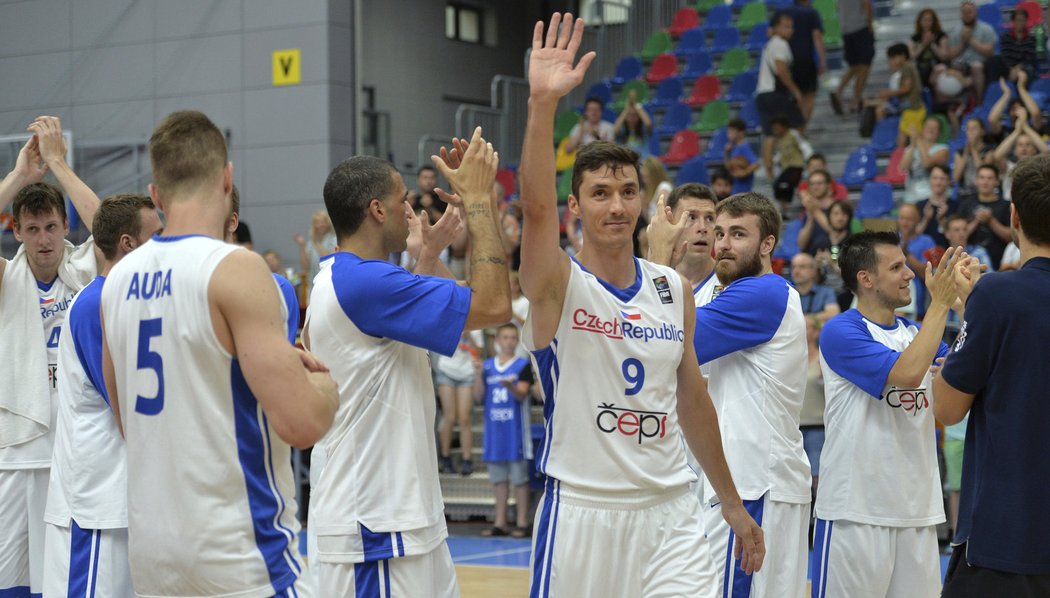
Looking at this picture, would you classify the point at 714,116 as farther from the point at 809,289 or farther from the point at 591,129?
the point at 809,289

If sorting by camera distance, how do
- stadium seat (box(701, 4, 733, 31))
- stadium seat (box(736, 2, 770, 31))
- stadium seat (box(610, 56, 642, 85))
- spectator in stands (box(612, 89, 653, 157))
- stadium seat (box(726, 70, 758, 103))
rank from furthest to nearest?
stadium seat (box(701, 4, 733, 31)), stadium seat (box(610, 56, 642, 85)), stadium seat (box(736, 2, 770, 31)), stadium seat (box(726, 70, 758, 103)), spectator in stands (box(612, 89, 653, 157))

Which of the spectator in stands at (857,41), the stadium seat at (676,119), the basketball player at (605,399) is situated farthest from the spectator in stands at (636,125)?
the basketball player at (605,399)

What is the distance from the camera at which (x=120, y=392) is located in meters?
3.54

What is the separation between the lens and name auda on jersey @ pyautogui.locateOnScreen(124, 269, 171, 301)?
11.2 ft

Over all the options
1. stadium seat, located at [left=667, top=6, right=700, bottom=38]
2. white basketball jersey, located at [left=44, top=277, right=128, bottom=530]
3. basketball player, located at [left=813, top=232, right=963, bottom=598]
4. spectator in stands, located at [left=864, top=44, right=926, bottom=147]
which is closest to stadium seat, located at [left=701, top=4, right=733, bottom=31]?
stadium seat, located at [left=667, top=6, right=700, bottom=38]

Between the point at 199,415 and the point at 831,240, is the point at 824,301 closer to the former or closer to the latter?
the point at 831,240

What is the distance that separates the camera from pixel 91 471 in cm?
499

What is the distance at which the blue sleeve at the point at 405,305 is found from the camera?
14.0ft

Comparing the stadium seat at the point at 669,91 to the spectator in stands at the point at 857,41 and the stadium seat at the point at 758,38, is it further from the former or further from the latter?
the spectator in stands at the point at 857,41

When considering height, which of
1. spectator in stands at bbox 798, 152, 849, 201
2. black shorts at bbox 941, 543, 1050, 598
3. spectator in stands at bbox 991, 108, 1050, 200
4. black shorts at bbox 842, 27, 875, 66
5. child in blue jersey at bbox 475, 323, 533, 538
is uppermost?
black shorts at bbox 842, 27, 875, 66

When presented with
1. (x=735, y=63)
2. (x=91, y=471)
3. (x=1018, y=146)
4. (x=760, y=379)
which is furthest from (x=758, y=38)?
(x=91, y=471)

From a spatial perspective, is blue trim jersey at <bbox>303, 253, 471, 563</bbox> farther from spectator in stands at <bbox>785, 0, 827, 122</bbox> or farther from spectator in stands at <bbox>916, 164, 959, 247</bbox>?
spectator in stands at <bbox>785, 0, 827, 122</bbox>

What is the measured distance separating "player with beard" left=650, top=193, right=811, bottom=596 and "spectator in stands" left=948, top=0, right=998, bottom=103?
10516mm

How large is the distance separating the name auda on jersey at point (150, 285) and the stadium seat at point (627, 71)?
16.6 metres
